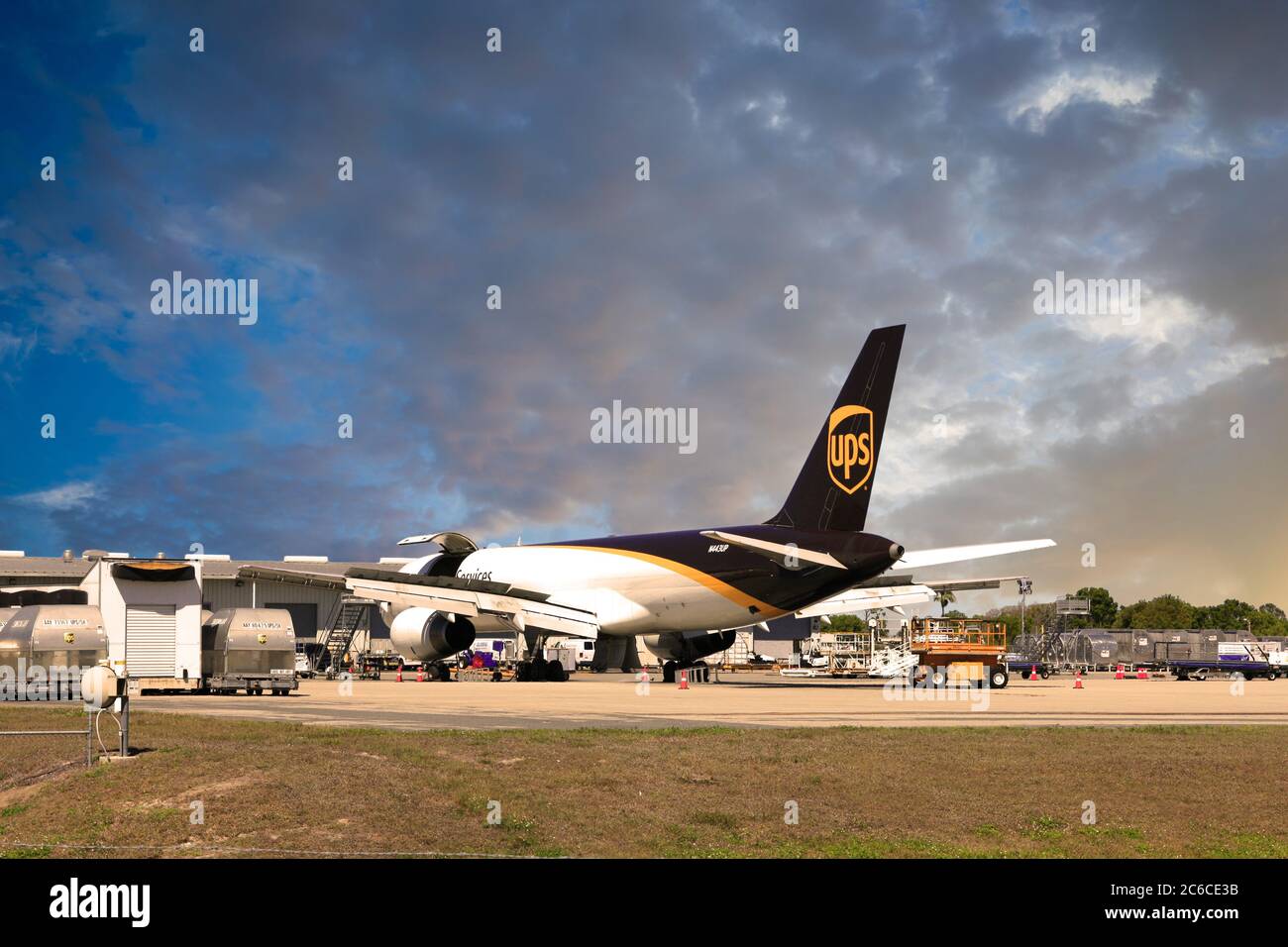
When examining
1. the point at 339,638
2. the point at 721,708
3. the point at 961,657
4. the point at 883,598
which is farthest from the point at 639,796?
the point at 339,638

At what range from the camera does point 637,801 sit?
48.4 ft

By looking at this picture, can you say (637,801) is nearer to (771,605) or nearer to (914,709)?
(914,709)

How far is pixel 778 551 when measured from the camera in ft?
143

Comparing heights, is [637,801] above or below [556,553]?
below

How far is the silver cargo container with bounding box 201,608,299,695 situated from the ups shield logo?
20.6 metres

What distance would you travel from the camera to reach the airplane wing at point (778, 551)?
4272cm

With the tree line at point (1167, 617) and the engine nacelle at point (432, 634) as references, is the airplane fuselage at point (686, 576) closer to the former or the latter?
the engine nacelle at point (432, 634)

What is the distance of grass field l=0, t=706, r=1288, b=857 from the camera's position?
12.9 m

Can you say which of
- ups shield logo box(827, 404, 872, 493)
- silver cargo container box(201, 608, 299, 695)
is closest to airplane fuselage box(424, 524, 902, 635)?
ups shield logo box(827, 404, 872, 493)

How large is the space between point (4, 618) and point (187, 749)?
26021 mm

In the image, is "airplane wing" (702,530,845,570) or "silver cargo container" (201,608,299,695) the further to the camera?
"airplane wing" (702,530,845,570)

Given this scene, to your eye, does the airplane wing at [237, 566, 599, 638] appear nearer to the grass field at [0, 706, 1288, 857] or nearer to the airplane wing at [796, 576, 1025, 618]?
the airplane wing at [796, 576, 1025, 618]

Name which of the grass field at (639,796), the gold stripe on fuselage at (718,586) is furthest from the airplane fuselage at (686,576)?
the grass field at (639,796)
